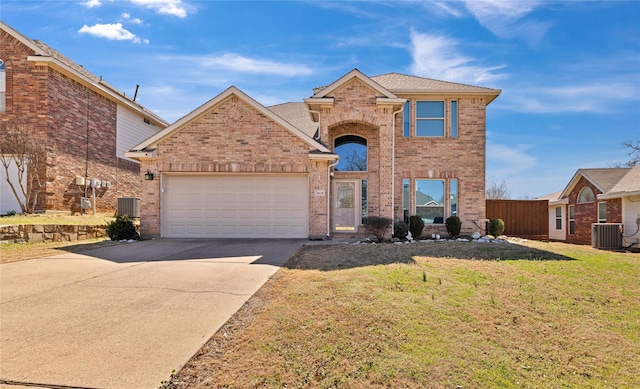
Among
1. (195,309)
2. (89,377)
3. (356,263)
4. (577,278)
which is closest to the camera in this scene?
(89,377)

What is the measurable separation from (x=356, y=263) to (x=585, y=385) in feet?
15.3

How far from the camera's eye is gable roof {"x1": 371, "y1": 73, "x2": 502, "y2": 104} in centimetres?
1460

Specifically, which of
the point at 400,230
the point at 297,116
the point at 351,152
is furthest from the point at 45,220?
the point at 400,230

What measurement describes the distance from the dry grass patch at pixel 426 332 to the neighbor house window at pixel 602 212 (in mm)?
13637

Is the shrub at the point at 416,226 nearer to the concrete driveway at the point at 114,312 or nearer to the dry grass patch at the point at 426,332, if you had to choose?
the dry grass patch at the point at 426,332

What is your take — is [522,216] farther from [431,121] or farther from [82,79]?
[82,79]

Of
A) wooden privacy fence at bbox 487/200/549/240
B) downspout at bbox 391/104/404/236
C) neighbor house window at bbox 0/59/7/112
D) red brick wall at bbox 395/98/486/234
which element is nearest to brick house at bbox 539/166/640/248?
wooden privacy fence at bbox 487/200/549/240

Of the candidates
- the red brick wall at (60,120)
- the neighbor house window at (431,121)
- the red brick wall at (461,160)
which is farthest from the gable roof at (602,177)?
the red brick wall at (60,120)

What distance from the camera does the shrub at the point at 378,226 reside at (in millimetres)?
12477

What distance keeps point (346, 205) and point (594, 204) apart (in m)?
14.6

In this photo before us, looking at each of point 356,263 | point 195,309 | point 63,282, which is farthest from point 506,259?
point 63,282

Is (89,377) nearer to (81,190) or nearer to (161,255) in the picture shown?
(161,255)

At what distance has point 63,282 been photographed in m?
6.52

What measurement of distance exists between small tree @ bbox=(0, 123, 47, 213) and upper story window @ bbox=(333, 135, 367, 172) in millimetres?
11762
